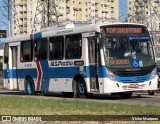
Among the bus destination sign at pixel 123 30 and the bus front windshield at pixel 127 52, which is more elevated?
the bus destination sign at pixel 123 30

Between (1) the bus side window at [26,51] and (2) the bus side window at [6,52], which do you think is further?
(2) the bus side window at [6,52]

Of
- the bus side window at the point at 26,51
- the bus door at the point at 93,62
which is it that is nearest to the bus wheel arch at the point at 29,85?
the bus side window at the point at 26,51

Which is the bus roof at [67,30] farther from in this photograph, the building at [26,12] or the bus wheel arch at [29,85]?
the building at [26,12]

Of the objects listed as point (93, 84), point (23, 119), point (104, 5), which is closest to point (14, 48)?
point (93, 84)

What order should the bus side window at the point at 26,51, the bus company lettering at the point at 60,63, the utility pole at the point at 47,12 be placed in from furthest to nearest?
the utility pole at the point at 47,12, the bus side window at the point at 26,51, the bus company lettering at the point at 60,63

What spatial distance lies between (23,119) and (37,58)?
13.8 meters

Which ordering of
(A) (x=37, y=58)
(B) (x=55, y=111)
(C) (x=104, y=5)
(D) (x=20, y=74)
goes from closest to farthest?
1. (B) (x=55, y=111)
2. (A) (x=37, y=58)
3. (D) (x=20, y=74)
4. (C) (x=104, y=5)

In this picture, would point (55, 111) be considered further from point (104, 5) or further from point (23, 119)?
point (104, 5)

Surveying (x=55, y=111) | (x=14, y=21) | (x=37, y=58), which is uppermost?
(x=14, y=21)

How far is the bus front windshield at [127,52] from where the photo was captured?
21.8m

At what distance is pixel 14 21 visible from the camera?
45531mm

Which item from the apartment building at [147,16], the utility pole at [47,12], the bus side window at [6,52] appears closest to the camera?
the bus side window at [6,52]

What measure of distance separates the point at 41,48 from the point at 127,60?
583 cm

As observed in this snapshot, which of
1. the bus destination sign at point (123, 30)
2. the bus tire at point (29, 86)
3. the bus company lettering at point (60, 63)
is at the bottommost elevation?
the bus tire at point (29, 86)
